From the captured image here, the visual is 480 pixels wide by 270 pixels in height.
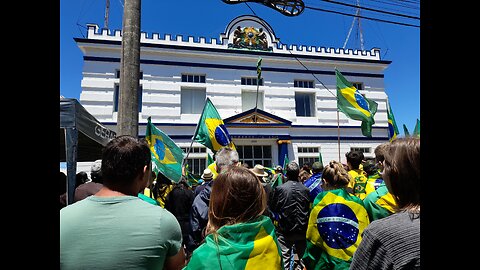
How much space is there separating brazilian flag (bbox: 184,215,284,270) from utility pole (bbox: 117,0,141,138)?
3.33 meters

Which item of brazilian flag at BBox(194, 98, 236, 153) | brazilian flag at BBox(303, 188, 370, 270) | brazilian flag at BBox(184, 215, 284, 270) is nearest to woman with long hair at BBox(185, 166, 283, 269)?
brazilian flag at BBox(184, 215, 284, 270)

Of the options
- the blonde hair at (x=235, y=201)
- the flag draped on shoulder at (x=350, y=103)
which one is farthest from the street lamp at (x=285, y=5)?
the blonde hair at (x=235, y=201)

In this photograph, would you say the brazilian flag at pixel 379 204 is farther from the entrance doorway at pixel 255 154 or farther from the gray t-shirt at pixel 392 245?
the entrance doorway at pixel 255 154

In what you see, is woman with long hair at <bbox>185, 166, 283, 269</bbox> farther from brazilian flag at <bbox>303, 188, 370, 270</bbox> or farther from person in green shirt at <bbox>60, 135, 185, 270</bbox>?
brazilian flag at <bbox>303, 188, 370, 270</bbox>

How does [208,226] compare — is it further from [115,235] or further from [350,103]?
[350,103]

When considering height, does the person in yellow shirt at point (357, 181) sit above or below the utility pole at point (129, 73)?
below

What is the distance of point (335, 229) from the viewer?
3.32 metres

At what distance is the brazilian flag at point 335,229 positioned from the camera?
10.7ft

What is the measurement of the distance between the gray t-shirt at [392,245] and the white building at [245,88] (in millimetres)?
15190

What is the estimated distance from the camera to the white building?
16203mm

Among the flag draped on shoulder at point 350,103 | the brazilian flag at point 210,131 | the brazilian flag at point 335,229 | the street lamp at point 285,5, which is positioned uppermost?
the street lamp at point 285,5
